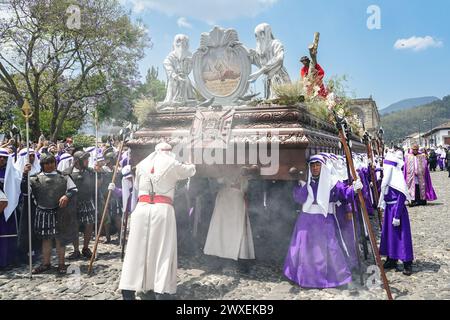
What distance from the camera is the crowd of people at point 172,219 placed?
13.9 ft

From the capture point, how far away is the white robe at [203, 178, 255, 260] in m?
5.42

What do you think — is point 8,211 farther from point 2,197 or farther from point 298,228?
point 298,228

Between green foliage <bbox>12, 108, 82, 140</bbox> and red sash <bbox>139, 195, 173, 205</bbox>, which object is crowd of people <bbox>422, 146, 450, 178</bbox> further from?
red sash <bbox>139, 195, 173, 205</bbox>

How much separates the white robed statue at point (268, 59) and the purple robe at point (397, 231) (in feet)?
8.07

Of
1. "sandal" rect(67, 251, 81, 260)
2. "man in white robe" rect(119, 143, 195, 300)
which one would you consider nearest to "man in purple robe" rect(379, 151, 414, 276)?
"man in white robe" rect(119, 143, 195, 300)

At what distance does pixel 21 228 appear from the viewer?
18.6ft

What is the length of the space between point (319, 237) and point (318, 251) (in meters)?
0.18

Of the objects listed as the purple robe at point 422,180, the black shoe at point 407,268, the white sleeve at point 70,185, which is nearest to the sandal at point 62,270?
the white sleeve at point 70,185

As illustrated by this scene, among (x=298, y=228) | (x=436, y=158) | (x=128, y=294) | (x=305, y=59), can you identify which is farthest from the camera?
(x=436, y=158)

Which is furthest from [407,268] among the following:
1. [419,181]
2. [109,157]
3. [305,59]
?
[419,181]

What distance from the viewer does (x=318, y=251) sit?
→ 15.5 ft

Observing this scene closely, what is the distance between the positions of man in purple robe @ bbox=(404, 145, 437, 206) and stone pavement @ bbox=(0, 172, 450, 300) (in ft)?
18.9

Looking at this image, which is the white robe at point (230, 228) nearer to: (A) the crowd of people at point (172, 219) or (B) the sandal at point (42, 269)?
(A) the crowd of people at point (172, 219)
